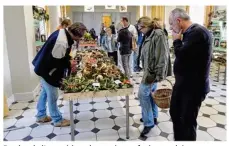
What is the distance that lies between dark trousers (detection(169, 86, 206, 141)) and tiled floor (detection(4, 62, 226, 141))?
55 cm

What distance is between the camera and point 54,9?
7.11 metres

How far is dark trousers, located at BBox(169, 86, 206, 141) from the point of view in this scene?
1.61 metres

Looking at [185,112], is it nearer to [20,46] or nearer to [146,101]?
[146,101]

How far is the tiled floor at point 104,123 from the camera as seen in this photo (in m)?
2.32

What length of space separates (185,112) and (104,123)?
4.10 feet

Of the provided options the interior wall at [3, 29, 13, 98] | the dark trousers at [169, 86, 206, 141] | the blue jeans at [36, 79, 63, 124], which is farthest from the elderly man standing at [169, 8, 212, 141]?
the interior wall at [3, 29, 13, 98]

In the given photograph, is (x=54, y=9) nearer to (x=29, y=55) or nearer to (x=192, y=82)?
(x=29, y=55)

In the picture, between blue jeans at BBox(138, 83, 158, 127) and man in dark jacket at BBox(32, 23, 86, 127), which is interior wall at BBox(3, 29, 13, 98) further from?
blue jeans at BBox(138, 83, 158, 127)

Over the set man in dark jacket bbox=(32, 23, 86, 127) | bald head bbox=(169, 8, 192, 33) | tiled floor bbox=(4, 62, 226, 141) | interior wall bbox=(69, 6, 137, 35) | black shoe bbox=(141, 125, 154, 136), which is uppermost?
interior wall bbox=(69, 6, 137, 35)

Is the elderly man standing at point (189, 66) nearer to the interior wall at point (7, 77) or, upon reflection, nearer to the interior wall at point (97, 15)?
the interior wall at point (7, 77)

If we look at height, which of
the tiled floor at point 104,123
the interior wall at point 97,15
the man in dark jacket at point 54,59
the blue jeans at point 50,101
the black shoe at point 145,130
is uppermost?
the interior wall at point 97,15

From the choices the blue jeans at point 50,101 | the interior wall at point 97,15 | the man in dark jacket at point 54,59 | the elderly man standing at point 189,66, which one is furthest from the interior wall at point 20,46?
the interior wall at point 97,15

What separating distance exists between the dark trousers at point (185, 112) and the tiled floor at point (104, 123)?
55cm

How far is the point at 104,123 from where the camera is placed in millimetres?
2635
